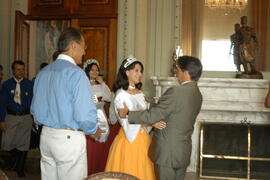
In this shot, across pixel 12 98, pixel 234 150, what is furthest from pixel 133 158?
pixel 12 98

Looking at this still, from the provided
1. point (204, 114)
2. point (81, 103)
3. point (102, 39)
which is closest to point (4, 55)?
point (102, 39)

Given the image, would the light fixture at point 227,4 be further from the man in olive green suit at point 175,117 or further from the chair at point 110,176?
the chair at point 110,176

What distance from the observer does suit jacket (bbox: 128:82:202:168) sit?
2.72 meters

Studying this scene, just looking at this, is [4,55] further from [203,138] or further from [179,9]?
[203,138]

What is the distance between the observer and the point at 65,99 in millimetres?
2324

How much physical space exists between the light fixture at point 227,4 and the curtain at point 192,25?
0.25 metres

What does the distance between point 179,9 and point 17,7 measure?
2.64 m

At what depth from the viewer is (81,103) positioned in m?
2.27

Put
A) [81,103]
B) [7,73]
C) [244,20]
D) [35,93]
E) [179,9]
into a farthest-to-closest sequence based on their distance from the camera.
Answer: [7,73], [179,9], [244,20], [35,93], [81,103]

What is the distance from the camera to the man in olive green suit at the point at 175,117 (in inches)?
107

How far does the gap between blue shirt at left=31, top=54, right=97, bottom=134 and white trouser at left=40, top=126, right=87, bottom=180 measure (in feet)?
0.19

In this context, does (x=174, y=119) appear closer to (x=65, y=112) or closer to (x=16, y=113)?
(x=65, y=112)

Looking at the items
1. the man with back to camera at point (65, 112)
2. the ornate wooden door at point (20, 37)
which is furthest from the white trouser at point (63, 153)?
the ornate wooden door at point (20, 37)

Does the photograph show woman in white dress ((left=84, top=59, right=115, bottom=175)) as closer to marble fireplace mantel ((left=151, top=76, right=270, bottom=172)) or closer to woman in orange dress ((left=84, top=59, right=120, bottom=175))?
woman in orange dress ((left=84, top=59, right=120, bottom=175))
